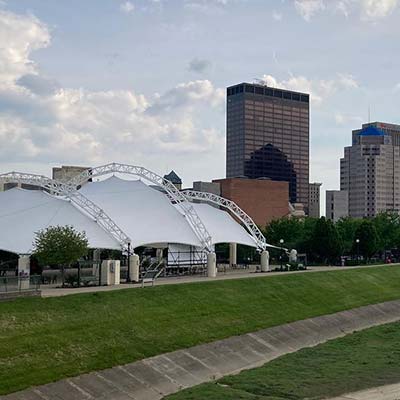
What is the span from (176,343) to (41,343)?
860cm

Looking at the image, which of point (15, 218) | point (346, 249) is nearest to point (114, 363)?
point (15, 218)

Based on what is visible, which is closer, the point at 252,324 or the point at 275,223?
the point at 252,324

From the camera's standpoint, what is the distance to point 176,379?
1346 inches

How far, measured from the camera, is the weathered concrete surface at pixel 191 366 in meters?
30.4

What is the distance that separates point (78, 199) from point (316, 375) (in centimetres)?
3978

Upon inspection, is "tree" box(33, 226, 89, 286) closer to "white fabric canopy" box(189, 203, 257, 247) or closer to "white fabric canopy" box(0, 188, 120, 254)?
"white fabric canopy" box(0, 188, 120, 254)

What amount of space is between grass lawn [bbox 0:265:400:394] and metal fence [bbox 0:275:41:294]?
4.19ft

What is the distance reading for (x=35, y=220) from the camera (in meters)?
64.9

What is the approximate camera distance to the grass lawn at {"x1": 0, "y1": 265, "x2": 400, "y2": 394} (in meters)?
32.0

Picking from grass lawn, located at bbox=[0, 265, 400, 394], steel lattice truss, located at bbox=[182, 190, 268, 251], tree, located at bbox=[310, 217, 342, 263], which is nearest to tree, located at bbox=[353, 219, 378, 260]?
tree, located at bbox=[310, 217, 342, 263]

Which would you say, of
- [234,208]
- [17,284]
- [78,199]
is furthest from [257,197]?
[17,284]

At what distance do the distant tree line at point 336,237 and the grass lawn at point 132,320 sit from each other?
27.8 metres

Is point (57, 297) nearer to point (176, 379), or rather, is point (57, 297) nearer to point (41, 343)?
point (41, 343)

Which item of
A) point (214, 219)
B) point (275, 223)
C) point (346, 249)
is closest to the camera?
point (214, 219)
